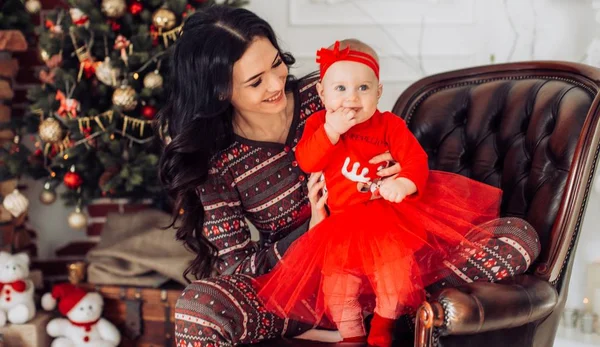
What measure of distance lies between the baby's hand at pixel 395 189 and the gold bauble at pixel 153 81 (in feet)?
4.38

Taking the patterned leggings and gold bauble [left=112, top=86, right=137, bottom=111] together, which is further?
gold bauble [left=112, top=86, right=137, bottom=111]

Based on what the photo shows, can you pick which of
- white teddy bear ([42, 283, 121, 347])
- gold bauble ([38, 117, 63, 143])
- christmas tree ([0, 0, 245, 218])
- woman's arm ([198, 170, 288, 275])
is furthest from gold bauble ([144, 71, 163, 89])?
white teddy bear ([42, 283, 121, 347])

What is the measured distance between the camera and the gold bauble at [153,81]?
259cm

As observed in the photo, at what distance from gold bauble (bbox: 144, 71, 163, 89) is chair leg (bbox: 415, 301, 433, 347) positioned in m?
1.56

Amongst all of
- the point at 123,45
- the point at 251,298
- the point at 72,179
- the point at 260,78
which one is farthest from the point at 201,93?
the point at 72,179

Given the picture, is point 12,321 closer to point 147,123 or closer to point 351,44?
point 147,123

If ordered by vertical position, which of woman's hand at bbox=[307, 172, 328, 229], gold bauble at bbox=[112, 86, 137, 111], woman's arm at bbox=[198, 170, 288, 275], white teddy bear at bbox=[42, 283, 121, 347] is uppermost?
gold bauble at bbox=[112, 86, 137, 111]

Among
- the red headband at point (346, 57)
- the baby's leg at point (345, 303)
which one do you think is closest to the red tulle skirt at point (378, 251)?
the baby's leg at point (345, 303)

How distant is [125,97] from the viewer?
2553 millimetres

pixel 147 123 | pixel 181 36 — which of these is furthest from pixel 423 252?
pixel 147 123

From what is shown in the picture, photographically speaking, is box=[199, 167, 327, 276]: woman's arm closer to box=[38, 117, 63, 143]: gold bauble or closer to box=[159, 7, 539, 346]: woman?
box=[159, 7, 539, 346]: woman

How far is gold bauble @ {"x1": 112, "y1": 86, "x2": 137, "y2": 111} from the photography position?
2553mm

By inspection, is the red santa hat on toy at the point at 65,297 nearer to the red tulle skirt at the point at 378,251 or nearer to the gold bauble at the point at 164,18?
the gold bauble at the point at 164,18

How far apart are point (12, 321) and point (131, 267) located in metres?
0.51
